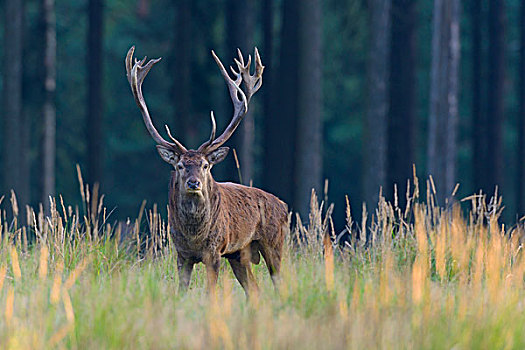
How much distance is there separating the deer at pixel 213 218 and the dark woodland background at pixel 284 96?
965mm

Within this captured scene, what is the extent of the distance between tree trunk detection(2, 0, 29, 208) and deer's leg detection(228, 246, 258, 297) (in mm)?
13374

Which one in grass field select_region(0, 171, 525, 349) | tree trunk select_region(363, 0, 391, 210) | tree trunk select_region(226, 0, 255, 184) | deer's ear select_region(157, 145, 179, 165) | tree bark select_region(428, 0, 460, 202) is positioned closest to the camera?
grass field select_region(0, 171, 525, 349)

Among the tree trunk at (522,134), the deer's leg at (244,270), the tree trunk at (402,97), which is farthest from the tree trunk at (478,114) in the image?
the deer's leg at (244,270)

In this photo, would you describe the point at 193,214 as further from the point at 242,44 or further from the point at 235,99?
the point at 242,44

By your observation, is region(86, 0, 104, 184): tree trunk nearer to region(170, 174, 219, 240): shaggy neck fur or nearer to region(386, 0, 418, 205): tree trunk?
region(386, 0, 418, 205): tree trunk

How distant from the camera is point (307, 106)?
599 inches

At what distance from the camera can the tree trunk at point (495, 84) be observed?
25.1 meters

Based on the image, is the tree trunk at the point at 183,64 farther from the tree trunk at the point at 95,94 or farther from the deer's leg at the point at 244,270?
the deer's leg at the point at 244,270

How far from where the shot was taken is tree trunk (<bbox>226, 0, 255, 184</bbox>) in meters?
18.6

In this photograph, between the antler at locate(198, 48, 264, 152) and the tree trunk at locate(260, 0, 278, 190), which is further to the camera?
the tree trunk at locate(260, 0, 278, 190)

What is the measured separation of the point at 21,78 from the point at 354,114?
1444 centimetres

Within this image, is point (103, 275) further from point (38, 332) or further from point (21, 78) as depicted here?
point (21, 78)

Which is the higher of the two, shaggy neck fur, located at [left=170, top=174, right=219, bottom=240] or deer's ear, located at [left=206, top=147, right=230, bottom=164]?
deer's ear, located at [left=206, top=147, right=230, bottom=164]

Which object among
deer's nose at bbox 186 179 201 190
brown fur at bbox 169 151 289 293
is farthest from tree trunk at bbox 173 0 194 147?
deer's nose at bbox 186 179 201 190
